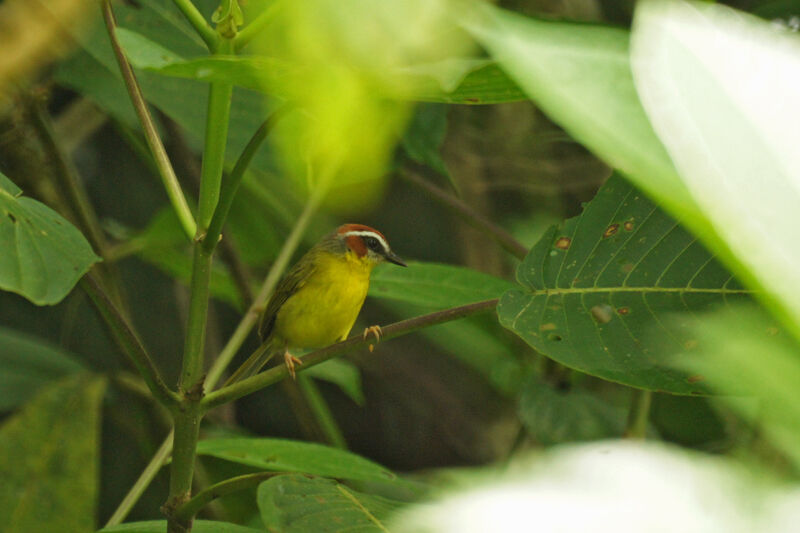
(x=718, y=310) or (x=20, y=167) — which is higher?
(x=20, y=167)

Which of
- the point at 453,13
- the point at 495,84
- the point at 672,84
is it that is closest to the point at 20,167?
the point at 495,84

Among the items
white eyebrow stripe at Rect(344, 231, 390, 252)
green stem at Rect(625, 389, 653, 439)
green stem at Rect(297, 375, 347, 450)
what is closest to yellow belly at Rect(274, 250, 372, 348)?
white eyebrow stripe at Rect(344, 231, 390, 252)

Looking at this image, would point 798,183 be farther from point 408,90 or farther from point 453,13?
point 408,90

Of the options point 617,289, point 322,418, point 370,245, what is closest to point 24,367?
point 322,418

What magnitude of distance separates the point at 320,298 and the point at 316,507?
169cm

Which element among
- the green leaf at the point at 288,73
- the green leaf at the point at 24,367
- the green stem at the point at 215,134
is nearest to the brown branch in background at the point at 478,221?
the green stem at the point at 215,134

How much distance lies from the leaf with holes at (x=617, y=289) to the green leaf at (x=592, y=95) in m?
0.61

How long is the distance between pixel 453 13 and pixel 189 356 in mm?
902

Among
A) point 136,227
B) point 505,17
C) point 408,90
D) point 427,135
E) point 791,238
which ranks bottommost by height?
point 791,238

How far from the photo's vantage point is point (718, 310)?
41.9 inches

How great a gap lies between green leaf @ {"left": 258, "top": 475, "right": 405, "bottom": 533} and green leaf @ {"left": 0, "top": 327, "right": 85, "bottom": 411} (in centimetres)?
160

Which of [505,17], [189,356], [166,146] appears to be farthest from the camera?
[166,146]

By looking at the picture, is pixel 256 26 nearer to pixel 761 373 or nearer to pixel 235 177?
pixel 235 177

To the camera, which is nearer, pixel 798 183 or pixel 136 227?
pixel 798 183
